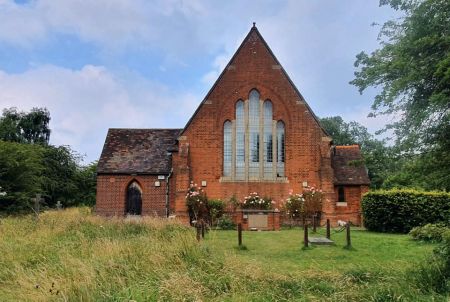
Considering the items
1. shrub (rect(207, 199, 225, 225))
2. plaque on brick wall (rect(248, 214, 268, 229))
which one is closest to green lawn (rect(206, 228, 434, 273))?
plaque on brick wall (rect(248, 214, 268, 229))

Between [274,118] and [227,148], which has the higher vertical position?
[274,118]

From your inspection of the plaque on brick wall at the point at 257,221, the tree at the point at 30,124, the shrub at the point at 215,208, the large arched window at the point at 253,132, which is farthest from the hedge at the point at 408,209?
the tree at the point at 30,124

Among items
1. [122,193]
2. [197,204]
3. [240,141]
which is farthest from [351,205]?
[122,193]

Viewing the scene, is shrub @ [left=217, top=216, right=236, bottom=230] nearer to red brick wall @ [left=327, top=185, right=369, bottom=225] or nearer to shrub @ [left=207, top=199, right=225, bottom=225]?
shrub @ [left=207, top=199, right=225, bottom=225]

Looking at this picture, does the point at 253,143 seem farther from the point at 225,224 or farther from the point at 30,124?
the point at 30,124

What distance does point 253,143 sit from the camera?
29.0 meters

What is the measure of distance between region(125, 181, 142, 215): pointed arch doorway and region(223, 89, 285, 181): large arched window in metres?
6.12

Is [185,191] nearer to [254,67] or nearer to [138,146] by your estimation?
[138,146]

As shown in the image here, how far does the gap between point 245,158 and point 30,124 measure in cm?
3844

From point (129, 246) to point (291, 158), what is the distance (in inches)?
736

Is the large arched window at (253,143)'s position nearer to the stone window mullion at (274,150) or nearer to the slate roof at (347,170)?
Result: the stone window mullion at (274,150)

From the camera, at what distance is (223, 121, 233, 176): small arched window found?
28.9 metres

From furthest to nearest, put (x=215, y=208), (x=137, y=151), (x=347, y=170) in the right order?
(x=137, y=151)
(x=347, y=170)
(x=215, y=208)

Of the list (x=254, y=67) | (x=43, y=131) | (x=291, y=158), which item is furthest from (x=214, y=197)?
(x=43, y=131)
